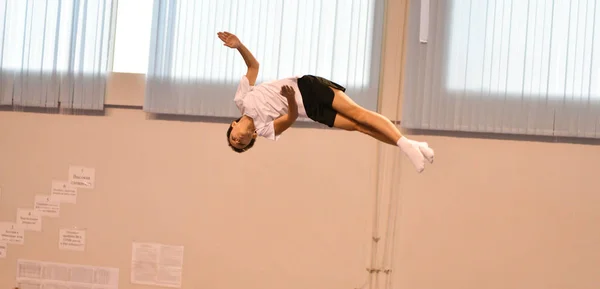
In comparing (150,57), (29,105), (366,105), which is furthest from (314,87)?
(29,105)

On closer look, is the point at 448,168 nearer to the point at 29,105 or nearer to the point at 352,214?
the point at 352,214

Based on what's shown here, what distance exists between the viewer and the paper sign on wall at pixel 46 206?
5414mm

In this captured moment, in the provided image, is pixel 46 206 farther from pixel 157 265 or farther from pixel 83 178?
pixel 157 265

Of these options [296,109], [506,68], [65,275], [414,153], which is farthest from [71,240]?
[506,68]

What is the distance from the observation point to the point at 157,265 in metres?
5.30

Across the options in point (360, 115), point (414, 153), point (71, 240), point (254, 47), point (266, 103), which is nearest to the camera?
point (414, 153)

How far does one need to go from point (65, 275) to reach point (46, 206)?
1.63ft

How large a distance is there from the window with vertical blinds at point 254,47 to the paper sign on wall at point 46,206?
0.96 metres

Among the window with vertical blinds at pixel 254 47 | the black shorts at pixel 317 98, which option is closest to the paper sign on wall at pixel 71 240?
the window with vertical blinds at pixel 254 47

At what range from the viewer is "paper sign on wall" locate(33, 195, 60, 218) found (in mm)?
5414

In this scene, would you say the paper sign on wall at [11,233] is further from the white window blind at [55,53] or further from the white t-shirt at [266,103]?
the white t-shirt at [266,103]

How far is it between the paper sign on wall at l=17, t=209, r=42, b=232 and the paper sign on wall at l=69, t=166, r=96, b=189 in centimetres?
34

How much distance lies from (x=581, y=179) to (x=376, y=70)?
4.83 ft

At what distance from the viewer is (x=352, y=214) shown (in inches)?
201
